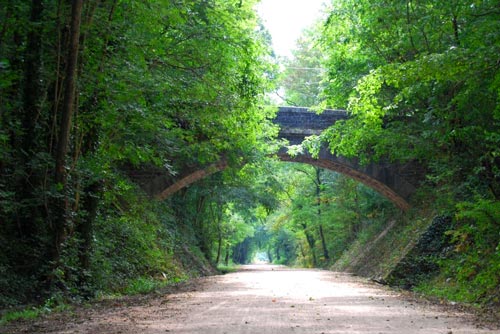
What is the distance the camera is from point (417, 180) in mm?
19844

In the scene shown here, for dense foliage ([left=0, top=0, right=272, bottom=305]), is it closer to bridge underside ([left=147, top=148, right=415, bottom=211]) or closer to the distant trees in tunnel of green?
the distant trees in tunnel of green

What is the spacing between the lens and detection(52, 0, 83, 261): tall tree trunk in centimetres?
729

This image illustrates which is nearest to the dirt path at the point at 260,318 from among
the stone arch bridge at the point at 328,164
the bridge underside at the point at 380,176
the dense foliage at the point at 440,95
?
the dense foliage at the point at 440,95

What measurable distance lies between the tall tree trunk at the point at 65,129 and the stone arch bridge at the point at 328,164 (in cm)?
1151

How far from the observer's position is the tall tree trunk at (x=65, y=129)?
7286mm

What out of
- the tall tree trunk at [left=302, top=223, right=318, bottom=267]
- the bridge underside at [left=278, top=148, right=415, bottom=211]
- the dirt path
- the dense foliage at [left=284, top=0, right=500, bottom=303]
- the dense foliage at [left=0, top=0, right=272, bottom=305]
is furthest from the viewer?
the tall tree trunk at [left=302, top=223, right=318, bottom=267]

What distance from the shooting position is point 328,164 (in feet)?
68.0

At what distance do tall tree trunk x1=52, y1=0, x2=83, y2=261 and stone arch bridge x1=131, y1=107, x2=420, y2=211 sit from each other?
11.5 metres

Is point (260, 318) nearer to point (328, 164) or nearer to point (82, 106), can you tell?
point (82, 106)

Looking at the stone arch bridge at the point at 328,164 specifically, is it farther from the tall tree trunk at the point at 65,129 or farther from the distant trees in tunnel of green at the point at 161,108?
the tall tree trunk at the point at 65,129

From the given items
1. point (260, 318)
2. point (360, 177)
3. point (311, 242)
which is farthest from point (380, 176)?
point (311, 242)

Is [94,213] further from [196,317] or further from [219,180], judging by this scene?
[219,180]

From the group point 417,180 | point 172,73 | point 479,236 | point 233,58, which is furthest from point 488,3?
point 417,180

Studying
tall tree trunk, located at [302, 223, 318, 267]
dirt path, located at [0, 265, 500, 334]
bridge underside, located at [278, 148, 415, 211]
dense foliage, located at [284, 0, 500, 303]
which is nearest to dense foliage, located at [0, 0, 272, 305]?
dirt path, located at [0, 265, 500, 334]
